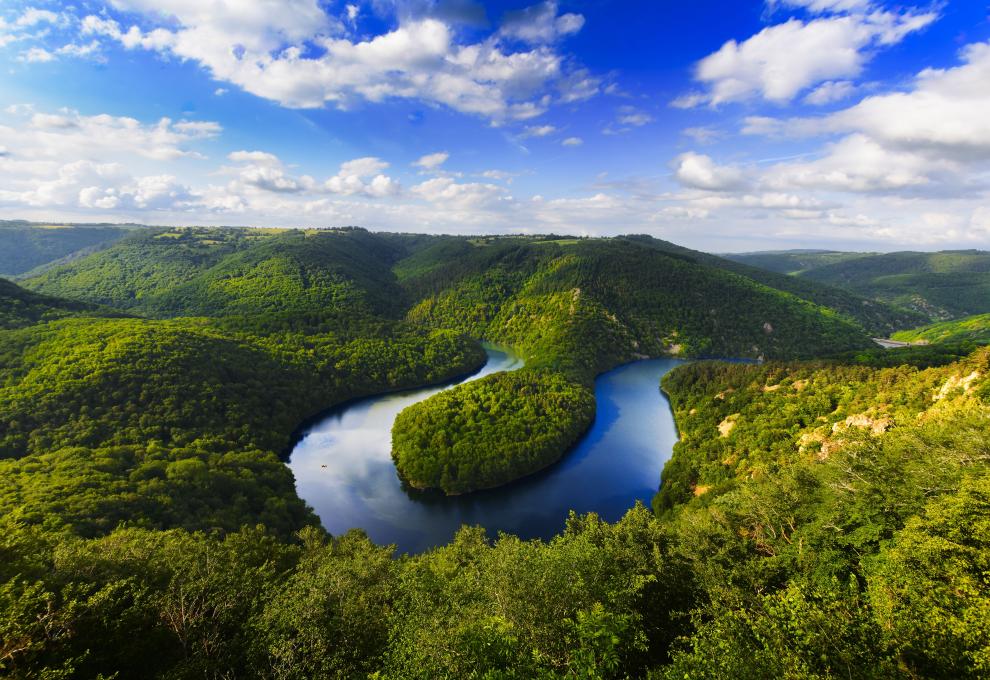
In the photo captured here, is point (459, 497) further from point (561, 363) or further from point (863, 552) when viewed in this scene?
point (561, 363)

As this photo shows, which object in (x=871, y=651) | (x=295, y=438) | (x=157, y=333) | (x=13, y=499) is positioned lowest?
(x=295, y=438)

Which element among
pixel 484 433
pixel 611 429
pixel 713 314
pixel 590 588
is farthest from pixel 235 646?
pixel 713 314

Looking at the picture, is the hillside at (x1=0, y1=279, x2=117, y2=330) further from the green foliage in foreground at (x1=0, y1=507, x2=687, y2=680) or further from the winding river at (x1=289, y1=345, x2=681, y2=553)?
the green foliage in foreground at (x1=0, y1=507, x2=687, y2=680)

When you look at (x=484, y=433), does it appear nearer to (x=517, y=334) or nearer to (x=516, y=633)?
(x=516, y=633)

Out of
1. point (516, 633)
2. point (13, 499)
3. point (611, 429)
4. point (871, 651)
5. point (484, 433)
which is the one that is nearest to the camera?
point (871, 651)

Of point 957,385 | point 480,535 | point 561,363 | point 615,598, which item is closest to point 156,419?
point 480,535
